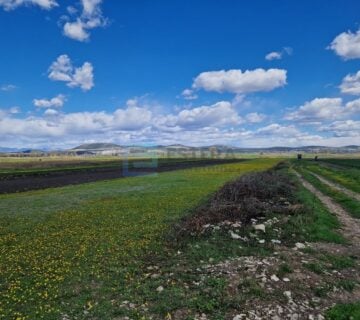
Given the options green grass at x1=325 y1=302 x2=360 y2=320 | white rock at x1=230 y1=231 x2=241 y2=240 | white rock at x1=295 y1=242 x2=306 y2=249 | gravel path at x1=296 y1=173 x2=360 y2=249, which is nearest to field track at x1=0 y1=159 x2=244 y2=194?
white rock at x1=230 y1=231 x2=241 y2=240

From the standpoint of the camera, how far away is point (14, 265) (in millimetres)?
11805

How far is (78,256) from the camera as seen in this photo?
12.6 metres

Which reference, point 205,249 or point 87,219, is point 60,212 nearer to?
point 87,219

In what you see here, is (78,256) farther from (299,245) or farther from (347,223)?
(347,223)

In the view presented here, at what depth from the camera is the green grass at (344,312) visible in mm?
7474

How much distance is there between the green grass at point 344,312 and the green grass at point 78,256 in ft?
9.04

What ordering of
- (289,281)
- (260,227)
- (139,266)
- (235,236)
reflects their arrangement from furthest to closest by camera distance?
(260,227) < (235,236) < (139,266) < (289,281)

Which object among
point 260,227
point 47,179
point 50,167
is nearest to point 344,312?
point 260,227

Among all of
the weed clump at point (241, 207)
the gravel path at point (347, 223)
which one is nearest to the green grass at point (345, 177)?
the gravel path at point (347, 223)

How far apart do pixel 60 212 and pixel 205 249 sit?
14.3 meters

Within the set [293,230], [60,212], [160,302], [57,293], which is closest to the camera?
[160,302]

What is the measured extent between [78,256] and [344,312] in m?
9.37

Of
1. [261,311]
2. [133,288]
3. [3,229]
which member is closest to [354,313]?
[261,311]

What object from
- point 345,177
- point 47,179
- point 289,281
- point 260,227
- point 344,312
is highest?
point 260,227
